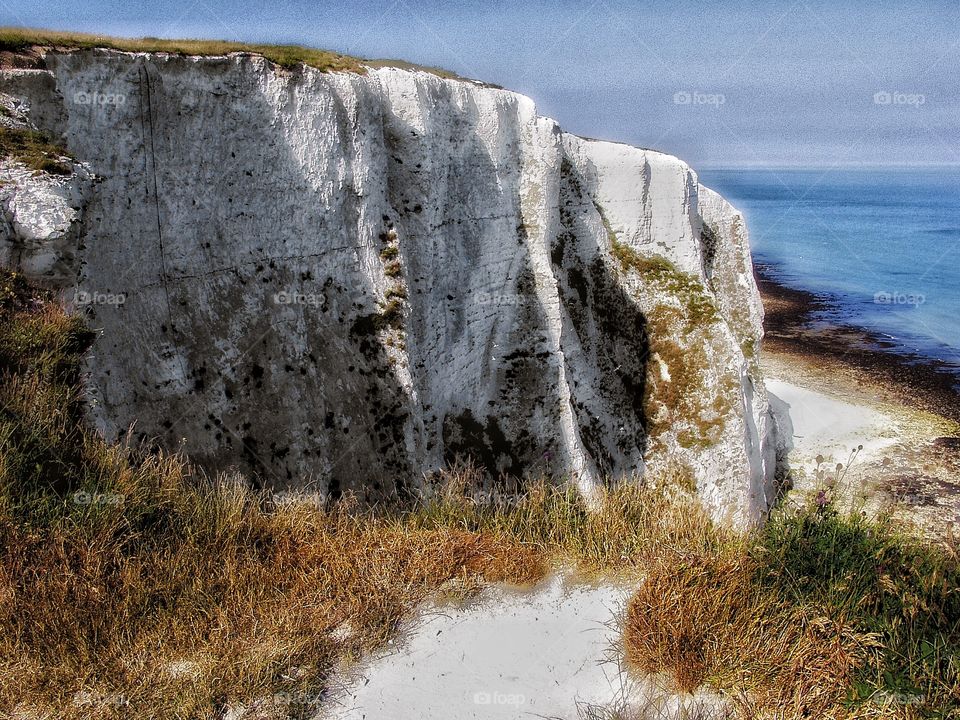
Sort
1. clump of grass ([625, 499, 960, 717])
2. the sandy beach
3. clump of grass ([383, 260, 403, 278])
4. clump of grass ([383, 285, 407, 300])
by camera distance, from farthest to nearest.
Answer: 1. the sandy beach
2. clump of grass ([383, 260, 403, 278])
3. clump of grass ([383, 285, 407, 300])
4. clump of grass ([625, 499, 960, 717])

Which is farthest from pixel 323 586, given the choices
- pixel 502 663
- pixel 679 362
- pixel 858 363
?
pixel 858 363

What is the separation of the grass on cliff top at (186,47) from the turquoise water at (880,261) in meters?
35.8

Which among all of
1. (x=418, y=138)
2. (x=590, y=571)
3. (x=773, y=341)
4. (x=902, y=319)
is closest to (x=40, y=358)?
(x=590, y=571)

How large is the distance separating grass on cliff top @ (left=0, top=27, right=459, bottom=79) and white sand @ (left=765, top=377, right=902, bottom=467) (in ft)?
58.5

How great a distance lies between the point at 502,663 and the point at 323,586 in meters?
1.60

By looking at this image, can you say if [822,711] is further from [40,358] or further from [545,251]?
[545,251]

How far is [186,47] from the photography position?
9.79 metres

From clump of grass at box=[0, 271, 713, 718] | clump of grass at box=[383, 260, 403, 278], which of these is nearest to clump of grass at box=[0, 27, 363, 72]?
clump of grass at box=[383, 260, 403, 278]

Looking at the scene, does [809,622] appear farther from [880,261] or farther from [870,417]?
[880,261]

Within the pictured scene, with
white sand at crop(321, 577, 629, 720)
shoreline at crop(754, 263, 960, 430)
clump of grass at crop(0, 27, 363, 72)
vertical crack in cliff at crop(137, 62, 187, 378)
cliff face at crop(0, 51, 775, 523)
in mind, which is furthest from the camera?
shoreline at crop(754, 263, 960, 430)

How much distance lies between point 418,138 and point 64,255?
20.1 ft

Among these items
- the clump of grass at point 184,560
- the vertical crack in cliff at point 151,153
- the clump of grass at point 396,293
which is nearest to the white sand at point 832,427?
the clump of grass at point 396,293

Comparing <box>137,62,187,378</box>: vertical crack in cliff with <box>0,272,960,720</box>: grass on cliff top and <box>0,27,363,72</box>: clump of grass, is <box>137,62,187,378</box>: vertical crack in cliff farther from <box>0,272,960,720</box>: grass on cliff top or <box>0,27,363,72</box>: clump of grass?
<box>0,272,960,720</box>: grass on cliff top

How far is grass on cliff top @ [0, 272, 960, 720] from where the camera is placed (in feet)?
15.1
